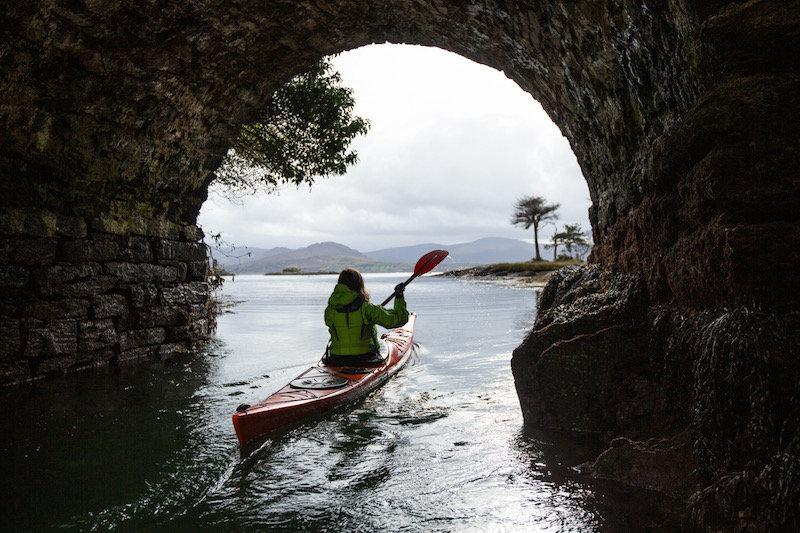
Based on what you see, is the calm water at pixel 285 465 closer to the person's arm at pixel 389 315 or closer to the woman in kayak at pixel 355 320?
the woman in kayak at pixel 355 320

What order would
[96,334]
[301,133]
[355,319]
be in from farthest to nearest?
[301,133], [96,334], [355,319]

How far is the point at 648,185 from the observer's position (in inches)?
144

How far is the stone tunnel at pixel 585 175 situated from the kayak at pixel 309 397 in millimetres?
2146

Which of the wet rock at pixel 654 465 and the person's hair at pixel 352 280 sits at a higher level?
the person's hair at pixel 352 280

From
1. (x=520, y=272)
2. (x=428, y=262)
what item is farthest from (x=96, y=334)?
(x=520, y=272)

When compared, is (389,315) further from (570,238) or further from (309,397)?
(570,238)

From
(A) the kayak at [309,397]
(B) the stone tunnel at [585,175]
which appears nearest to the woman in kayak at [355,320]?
(A) the kayak at [309,397]

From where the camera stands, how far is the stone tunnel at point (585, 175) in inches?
99.8

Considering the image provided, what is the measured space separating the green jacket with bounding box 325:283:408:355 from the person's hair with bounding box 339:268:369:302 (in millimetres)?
59

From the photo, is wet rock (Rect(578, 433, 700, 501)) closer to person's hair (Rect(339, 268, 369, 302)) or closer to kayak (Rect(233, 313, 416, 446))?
kayak (Rect(233, 313, 416, 446))

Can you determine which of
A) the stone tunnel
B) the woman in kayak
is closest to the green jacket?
the woman in kayak

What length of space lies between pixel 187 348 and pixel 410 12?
6.52 meters

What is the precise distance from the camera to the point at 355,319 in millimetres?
5934

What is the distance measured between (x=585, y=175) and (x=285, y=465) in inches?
180
